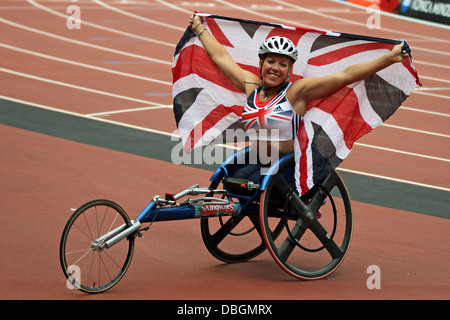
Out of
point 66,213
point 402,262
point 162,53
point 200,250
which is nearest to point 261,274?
point 200,250

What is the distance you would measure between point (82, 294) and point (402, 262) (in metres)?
3.11

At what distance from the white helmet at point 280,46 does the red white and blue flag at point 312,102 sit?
37 cm

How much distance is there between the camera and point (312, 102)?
281 inches

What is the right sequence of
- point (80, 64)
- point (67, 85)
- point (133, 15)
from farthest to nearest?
1. point (133, 15)
2. point (80, 64)
3. point (67, 85)

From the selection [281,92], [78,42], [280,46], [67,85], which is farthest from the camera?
[78,42]

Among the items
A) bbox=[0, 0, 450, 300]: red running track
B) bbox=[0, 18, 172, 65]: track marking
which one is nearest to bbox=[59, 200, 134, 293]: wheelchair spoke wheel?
bbox=[0, 0, 450, 300]: red running track

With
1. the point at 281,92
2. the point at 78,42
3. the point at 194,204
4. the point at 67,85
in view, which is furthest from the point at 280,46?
the point at 78,42

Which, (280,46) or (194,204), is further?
(280,46)

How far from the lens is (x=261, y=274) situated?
7258mm

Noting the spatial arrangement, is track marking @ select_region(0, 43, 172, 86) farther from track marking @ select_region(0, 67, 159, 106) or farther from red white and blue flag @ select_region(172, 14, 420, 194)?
red white and blue flag @ select_region(172, 14, 420, 194)

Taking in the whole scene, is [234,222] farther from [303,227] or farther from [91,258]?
[91,258]

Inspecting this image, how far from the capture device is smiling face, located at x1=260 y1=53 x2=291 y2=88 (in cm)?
700

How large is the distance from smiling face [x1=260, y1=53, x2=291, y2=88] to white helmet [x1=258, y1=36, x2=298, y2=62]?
0.24 feet

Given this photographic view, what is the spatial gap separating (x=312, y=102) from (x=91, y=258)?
2.33 m
